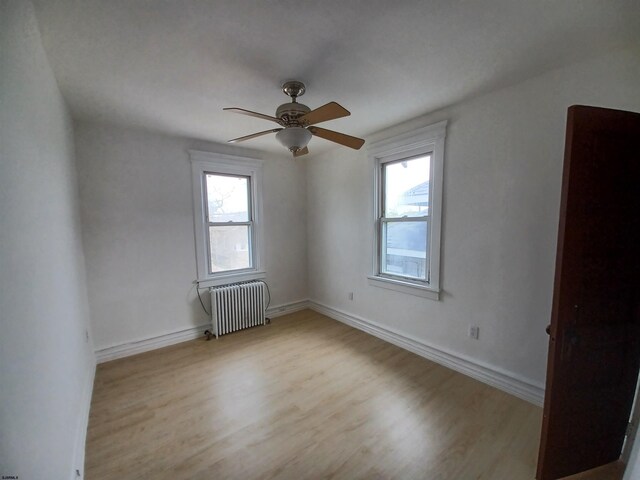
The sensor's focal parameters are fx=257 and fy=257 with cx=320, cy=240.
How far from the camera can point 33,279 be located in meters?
1.07

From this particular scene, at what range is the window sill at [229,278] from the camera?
10.9 feet

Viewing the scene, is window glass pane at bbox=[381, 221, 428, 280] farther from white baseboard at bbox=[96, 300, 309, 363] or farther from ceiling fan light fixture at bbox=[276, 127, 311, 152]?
white baseboard at bbox=[96, 300, 309, 363]

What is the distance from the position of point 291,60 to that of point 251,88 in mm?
464

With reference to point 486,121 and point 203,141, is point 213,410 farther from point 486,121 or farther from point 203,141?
point 486,121

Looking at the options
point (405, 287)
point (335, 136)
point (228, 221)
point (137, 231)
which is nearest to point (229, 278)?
point (228, 221)

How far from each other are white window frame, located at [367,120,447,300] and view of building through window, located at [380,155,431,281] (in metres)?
0.05

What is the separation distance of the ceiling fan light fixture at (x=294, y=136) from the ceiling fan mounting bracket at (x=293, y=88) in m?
0.29

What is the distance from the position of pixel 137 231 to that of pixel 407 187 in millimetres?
3051

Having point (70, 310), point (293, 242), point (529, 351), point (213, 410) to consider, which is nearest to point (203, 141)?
point (293, 242)

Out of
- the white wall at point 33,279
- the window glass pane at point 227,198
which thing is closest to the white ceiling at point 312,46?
the white wall at point 33,279

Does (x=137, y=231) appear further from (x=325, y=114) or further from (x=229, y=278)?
(x=325, y=114)

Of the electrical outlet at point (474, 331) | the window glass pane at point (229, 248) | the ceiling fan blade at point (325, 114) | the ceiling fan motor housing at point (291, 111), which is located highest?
the ceiling fan motor housing at point (291, 111)

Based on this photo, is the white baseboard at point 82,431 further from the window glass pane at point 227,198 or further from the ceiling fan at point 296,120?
the ceiling fan at point 296,120

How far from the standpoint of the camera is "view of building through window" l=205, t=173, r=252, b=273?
133 inches
